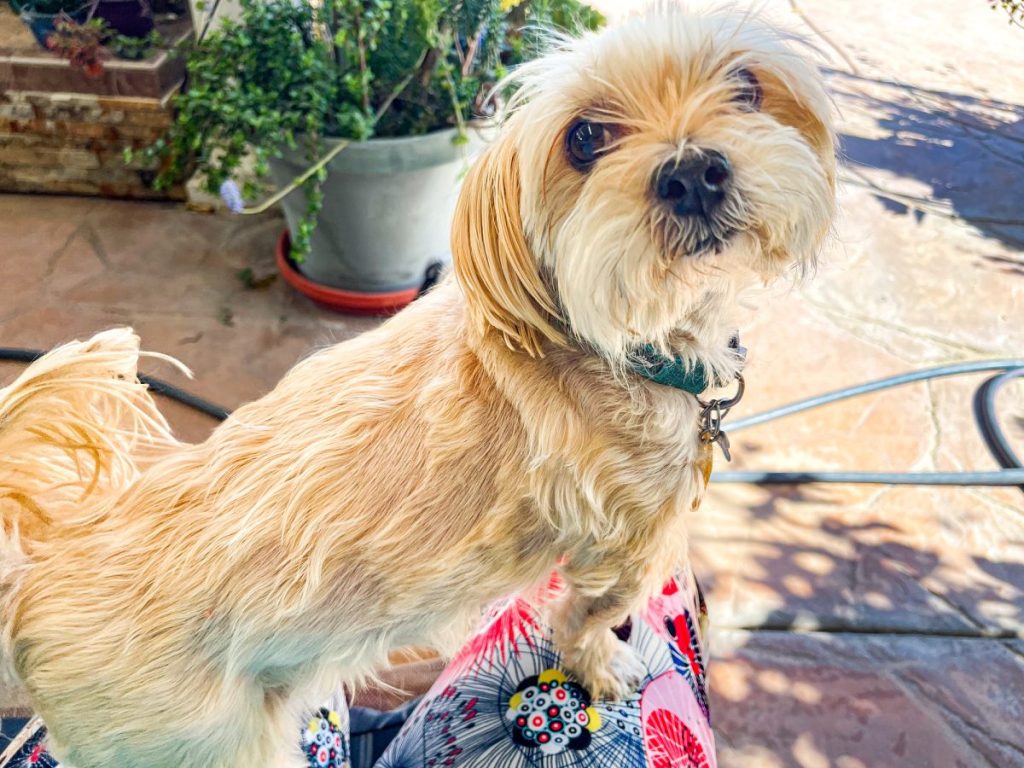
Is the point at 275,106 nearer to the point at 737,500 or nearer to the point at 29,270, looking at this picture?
the point at 29,270

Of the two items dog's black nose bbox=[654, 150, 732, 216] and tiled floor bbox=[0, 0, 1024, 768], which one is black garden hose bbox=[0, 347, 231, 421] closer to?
tiled floor bbox=[0, 0, 1024, 768]

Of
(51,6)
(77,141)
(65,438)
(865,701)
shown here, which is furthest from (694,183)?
(51,6)

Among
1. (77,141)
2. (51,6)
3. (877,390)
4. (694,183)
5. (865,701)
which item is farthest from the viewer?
(77,141)

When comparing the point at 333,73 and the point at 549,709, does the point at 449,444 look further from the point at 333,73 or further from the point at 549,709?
the point at 333,73

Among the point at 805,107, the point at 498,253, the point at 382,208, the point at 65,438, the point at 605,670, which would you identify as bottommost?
the point at 605,670

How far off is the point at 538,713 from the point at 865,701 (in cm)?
108

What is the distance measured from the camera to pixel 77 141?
359 cm

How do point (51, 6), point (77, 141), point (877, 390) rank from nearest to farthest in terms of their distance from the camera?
point (877, 390), point (51, 6), point (77, 141)

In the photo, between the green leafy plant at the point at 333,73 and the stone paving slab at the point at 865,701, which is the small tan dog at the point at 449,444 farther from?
the green leafy plant at the point at 333,73

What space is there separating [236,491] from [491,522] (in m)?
0.41

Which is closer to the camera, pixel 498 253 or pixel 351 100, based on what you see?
pixel 498 253

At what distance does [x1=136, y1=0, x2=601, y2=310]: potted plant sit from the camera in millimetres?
2561

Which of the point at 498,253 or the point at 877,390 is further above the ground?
the point at 498,253

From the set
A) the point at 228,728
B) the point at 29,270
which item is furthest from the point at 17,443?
the point at 29,270
